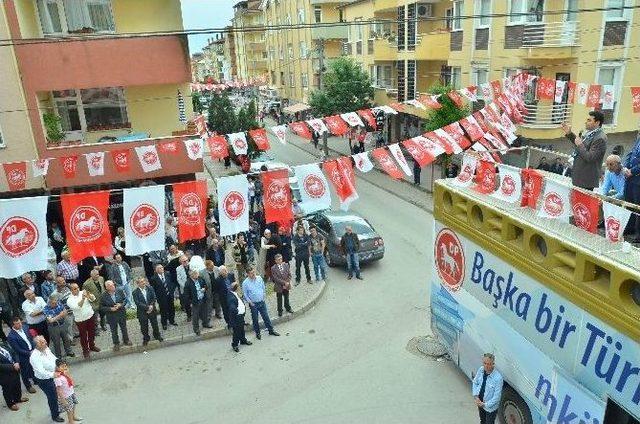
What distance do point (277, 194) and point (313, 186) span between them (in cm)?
90

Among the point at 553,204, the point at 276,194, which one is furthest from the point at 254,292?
the point at 553,204

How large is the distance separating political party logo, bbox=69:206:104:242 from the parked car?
6764 mm

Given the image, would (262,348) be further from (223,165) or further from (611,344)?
(223,165)

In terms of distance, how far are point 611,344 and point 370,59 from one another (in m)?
31.7

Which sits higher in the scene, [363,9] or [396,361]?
[363,9]

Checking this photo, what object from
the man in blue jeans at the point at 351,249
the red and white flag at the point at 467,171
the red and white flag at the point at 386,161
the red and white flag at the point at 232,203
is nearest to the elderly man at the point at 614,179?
the red and white flag at the point at 467,171

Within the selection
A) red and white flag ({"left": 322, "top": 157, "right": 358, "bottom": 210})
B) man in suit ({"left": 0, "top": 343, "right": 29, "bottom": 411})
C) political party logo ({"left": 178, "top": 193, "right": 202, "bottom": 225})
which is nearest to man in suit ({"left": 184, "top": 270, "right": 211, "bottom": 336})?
political party logo ({"left": 178, "top": 193, "right": 202, "bottom": 225})

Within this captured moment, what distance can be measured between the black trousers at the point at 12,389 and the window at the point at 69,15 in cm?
1085

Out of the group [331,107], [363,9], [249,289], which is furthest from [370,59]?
[249,289]

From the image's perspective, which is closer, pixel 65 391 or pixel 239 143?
pixel 65 391

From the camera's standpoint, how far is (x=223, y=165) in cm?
3284

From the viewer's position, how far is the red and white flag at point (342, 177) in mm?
11664

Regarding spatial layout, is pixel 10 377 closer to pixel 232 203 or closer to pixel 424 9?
pixel 232 203

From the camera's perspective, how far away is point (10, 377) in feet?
29.0
